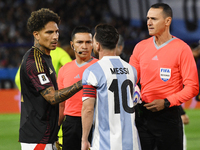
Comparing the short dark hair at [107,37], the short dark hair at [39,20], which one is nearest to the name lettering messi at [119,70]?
the short dark hair at [107,37]

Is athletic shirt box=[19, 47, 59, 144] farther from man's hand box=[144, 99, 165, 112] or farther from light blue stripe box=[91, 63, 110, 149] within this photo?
man's hand box=[144, 99, 165, 112]

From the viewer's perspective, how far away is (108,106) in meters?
3.08

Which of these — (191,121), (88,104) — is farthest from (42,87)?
(191,121)

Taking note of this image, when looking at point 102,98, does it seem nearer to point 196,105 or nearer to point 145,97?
point 145,97

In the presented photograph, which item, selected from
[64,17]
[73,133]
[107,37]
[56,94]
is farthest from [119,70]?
[64,17]

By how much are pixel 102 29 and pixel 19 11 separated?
15.9 m

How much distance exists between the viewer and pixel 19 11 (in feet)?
59.6

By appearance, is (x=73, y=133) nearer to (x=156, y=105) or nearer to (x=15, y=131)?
(x=156, y=105)

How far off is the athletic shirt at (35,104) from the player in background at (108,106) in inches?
15.2

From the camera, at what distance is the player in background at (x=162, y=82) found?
369 centimetres

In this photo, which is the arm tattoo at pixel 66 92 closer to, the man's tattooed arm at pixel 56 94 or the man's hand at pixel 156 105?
the man's tattooed arm at pixel 56 94

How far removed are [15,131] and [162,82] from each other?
6511 millimetres

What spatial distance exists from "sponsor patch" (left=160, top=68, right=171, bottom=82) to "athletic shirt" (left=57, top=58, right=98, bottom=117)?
1.11 meters

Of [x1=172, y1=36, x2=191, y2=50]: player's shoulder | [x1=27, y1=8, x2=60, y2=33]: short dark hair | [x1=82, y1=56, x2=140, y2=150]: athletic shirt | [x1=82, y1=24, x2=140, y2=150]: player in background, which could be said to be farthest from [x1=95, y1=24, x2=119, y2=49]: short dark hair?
[x1=172, y1=36, x2=191, y2=50]: player's shoulder
